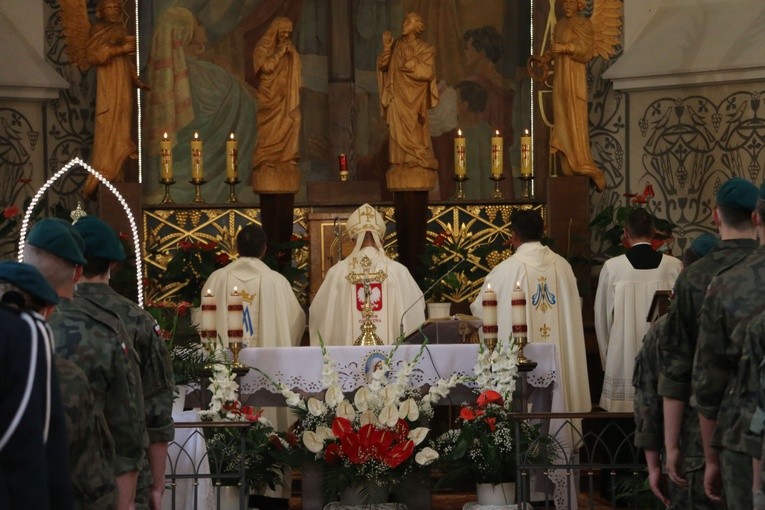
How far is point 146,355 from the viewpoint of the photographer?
571 cm

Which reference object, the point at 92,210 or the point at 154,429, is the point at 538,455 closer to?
the point at 154,429

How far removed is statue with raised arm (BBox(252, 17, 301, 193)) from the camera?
12.9 metres

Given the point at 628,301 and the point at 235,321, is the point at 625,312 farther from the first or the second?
the point at 235,321

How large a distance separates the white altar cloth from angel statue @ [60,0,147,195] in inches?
163

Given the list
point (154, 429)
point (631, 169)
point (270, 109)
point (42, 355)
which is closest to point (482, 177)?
point (631, 169)

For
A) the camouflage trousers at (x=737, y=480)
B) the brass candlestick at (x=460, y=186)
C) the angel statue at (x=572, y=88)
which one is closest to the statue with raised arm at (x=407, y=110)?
the brass candlestick at (x=460, y=186)

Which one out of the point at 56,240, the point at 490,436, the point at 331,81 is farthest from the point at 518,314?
the point at 331,81

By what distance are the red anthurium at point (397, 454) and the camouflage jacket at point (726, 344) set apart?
12.1ft

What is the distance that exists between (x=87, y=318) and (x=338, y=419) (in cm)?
382

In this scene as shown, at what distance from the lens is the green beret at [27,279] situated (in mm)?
4109

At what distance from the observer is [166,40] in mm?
14383

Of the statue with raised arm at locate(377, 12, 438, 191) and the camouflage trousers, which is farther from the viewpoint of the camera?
the statue with raised arm at locate(377, 12, 438, 191)

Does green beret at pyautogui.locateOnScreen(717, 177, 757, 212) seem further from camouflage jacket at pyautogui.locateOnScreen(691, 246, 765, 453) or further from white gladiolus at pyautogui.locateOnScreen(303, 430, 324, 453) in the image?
white gladiolus at pyautogui.locateOnScreen(303, 430, 324, 453)

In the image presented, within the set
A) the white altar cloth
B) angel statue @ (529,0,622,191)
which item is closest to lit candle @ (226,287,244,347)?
the white altar cloth
